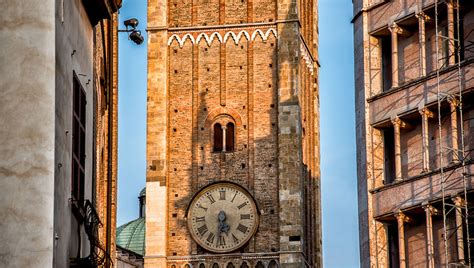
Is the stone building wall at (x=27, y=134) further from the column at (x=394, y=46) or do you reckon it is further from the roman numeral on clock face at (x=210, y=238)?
the roman numeral on clock face at (x=210, y=238)

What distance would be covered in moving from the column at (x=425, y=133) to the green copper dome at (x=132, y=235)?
186 feet

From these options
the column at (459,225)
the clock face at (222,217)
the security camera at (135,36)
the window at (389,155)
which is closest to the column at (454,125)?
the column at (459,225)

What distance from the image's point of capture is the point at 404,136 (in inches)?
1210

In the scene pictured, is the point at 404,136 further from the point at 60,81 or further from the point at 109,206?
the point at 60,81

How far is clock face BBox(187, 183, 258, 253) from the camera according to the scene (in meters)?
60.8

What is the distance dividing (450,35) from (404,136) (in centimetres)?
248

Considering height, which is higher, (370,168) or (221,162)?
(221,162)

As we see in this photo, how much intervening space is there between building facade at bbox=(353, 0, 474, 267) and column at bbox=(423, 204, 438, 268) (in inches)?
0.8

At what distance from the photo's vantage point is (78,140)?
75.4 ft

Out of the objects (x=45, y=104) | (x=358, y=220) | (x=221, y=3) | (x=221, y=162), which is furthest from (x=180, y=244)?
(x=45, y=104)

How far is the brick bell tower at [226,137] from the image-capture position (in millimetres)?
60750

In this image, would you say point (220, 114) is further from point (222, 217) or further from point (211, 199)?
point (222, 217)

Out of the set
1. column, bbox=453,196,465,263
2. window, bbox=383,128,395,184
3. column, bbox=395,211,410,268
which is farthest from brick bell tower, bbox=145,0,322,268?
column, bbox=453,196,465,263

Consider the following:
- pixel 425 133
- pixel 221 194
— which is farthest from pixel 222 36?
pixel 425 133
